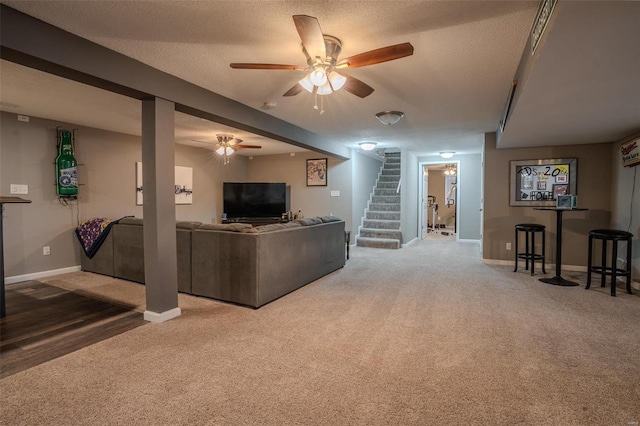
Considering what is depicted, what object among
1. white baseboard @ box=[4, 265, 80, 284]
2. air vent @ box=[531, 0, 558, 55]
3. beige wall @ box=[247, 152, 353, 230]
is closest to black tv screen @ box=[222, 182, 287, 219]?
beige wall @ box=[247, 152, 353, 230]

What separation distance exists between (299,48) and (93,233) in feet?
13.5

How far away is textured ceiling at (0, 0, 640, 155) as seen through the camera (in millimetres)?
1972

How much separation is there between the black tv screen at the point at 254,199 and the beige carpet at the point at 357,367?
378 centimetres

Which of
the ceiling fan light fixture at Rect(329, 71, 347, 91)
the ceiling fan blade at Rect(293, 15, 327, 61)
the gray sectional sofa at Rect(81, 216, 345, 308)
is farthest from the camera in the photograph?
the gray sectional sofa at Rect(81, 216, 345, 308)

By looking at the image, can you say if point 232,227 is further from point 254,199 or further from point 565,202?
point 565,202

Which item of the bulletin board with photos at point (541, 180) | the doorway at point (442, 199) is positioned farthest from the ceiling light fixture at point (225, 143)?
the doorway at point (442, 199)

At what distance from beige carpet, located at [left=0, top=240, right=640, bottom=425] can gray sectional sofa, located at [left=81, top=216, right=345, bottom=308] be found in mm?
202

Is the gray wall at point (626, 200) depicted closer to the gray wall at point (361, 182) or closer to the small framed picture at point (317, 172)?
the gray wall at point (361, 182)

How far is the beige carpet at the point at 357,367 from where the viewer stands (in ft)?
5.62

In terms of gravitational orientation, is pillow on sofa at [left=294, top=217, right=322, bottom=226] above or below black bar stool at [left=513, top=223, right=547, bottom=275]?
above

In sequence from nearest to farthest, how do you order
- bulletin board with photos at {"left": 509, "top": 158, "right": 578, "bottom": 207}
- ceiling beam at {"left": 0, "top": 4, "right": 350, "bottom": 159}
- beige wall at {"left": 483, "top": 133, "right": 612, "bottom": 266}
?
ceiling beam at {"left": 0, "top": 4, "right": 350, "bottom": 159}, beige wall at {"left": 483, "top": 133, "right": 612, "bottom": 266}, bulletin board with photos at {"left": 509, "top": 158, "right": 578, "bottom": 207}

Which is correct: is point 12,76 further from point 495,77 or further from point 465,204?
point 465,204

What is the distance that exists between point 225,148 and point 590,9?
520 centimetres

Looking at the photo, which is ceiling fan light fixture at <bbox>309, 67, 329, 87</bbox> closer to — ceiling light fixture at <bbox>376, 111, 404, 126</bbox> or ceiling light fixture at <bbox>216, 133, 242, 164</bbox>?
ceiling light fixture at <bbox>376, 111, 404, 126</bbox>
